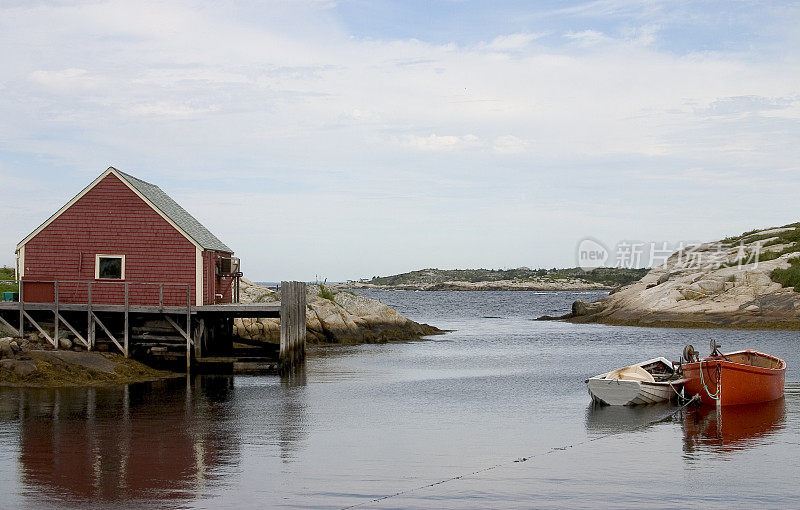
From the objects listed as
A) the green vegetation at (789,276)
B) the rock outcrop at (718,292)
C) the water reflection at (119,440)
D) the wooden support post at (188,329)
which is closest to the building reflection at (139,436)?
the water reflection at (119,440)

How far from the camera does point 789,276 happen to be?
198ft

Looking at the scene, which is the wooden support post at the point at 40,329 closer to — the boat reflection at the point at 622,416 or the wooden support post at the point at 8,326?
the wooden support post at the point at 8,326

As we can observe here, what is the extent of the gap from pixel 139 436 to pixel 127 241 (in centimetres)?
1547

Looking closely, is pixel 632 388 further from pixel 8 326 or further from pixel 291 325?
pixel 8 326

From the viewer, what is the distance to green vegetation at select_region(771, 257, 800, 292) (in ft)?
197

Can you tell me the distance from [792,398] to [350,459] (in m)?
16.6

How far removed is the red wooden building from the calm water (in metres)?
4.43

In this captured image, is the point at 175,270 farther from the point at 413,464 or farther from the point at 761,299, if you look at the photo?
the point at 761,299

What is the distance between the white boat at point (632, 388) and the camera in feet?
83.6

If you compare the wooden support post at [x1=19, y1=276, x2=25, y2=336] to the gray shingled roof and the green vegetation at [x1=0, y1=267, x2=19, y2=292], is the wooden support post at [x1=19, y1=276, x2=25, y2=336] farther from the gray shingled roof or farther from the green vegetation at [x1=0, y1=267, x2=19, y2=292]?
the green vegetation at [x1=0, y1=267, x2=19, y2=292]

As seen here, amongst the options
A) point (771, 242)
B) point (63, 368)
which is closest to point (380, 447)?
point (63, 368)

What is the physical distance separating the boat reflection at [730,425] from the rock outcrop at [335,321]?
24.9 m

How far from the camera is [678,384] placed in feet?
85.8

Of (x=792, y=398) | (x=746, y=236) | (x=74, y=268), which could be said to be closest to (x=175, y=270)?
(x=74, y=268)
